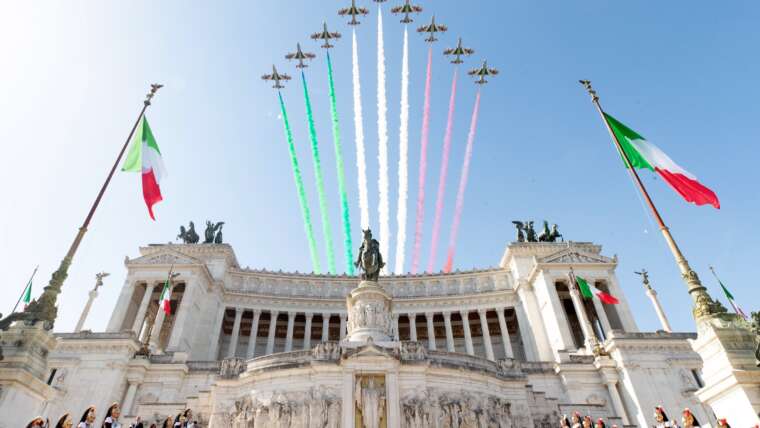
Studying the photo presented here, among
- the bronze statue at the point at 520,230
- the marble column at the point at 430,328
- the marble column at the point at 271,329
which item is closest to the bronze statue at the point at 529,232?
the bronze statue at the point at 520,230

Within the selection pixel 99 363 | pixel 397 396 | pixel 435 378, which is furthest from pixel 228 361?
pixel 99 363

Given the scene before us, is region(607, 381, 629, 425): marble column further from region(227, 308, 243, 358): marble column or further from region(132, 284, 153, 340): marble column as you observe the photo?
region(132, 284, 153, 340): marble column

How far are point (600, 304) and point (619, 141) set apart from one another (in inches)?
1490

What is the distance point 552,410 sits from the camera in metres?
26.4

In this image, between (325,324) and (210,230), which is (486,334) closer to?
(325,324)

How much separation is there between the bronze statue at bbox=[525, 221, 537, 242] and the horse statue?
3715 centimetres

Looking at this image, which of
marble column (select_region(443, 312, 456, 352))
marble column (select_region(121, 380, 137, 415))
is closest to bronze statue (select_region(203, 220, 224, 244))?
marble column (select_region(121, 380, 137, 415))

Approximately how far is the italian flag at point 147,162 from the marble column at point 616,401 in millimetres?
36688

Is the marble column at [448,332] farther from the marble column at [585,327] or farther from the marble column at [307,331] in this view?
the marble column at [307,331]

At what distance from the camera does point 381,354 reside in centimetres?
2431

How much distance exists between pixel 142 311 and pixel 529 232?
5057cm

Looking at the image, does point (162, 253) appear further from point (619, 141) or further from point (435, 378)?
point (619, 141)

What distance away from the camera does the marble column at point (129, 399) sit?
35188 millimetres

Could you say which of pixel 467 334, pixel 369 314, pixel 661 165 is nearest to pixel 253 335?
pixel 467 334
